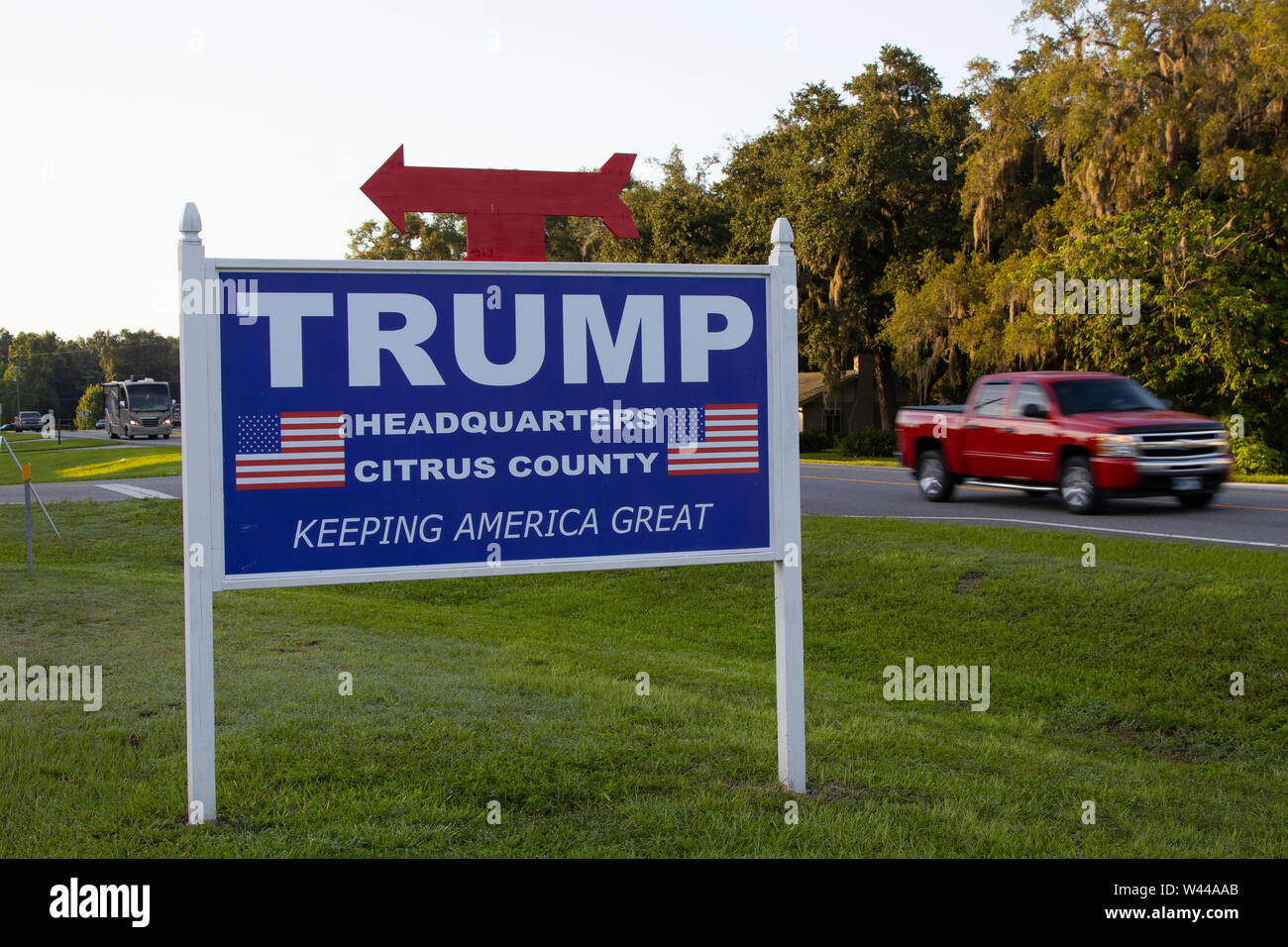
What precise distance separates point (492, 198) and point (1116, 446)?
821 centimetres

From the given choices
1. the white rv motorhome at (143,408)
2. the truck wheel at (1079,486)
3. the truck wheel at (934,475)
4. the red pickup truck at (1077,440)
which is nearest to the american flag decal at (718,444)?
the red pickup truck at (1077,440)

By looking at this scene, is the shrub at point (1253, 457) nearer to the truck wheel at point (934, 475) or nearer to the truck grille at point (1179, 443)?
the truck wheel at point (934, 475)

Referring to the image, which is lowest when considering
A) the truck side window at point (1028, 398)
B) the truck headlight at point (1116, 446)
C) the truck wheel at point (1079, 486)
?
the truck wheel at point (1079, 486)

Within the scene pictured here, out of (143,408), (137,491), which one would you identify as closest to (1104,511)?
(137,491)

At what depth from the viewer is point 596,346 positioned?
201 inches

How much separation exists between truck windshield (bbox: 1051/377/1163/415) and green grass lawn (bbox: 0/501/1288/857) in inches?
58.4

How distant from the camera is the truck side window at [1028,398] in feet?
39.7

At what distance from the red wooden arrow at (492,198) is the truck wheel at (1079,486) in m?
8.34

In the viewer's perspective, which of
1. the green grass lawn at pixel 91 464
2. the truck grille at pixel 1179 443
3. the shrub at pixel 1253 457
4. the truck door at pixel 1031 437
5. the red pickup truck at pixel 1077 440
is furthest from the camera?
the green grass lawn at pixel 91 464

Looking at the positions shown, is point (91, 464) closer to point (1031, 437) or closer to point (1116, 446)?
point (1031, 437)

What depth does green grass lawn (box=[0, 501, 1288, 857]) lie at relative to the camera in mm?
4441

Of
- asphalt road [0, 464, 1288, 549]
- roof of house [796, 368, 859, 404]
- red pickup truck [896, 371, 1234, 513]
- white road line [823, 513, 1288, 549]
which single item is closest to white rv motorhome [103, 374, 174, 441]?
roof of house [796, 368, 859, 404]

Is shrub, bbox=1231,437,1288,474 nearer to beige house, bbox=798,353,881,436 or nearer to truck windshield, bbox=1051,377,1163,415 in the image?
beige house, bbox=798,353,881,436

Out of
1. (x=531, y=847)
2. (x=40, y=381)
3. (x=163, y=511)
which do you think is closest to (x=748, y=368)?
(x=531, y=847)
